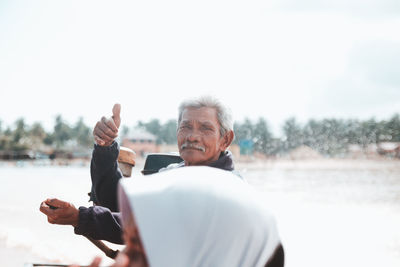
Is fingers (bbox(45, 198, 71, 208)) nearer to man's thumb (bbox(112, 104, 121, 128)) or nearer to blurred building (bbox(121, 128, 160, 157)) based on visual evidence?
man's thumb (bbox(112, 104, 121, 128))

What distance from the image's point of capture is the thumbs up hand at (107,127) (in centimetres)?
176

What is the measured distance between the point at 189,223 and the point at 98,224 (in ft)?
3.35

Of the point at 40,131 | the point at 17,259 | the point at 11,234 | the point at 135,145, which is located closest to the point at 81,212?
the point at 17,259

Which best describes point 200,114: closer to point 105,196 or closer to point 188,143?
point 188,143

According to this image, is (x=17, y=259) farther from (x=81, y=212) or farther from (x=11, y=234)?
(x=81, y=212)

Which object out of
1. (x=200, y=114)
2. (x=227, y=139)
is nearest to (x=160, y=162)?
(x=227, y=139)

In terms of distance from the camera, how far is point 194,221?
2.96 ft

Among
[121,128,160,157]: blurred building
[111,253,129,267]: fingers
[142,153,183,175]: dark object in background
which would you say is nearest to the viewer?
[111,253,129,267]: fingers

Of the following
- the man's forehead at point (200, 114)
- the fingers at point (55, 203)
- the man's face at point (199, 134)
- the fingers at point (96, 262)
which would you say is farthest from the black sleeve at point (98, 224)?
the fingers at point (96, 262)

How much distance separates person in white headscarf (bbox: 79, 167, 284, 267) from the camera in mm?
888

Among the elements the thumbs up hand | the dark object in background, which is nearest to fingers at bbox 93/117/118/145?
the thumbs up hand

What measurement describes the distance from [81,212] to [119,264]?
0.95 metres

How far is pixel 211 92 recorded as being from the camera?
1.77 metres

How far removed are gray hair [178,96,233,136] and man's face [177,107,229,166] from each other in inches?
0.7
